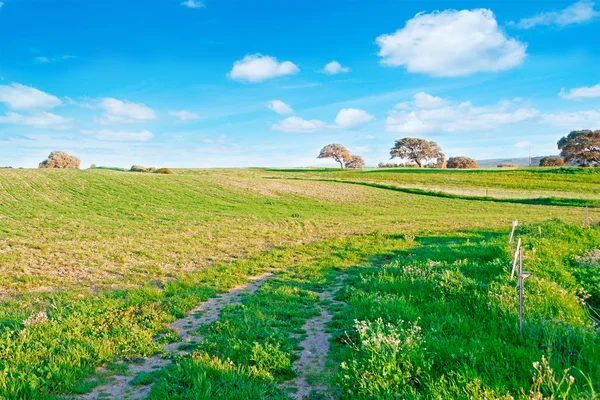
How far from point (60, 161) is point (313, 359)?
130365mm

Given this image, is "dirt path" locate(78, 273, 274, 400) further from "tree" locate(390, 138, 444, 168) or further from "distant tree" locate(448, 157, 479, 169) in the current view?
"distant tree" locate(448, 157, 479, 169)

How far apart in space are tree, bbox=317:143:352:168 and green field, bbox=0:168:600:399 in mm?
96350

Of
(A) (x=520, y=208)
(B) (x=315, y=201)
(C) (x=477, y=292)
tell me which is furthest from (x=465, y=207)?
(C) (x=477, y=292)

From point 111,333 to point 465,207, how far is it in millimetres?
40035

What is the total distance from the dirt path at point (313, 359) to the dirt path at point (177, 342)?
2.16m

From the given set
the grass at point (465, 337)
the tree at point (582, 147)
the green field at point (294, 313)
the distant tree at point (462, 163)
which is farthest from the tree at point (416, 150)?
the grass at point (465, 337)

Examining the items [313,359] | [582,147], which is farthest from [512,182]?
[313,359]

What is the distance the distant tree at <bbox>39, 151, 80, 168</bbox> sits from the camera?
358 ft

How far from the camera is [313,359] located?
6133 mm

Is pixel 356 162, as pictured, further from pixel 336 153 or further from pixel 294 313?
pixel 294 313

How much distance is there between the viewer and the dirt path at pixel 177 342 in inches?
207

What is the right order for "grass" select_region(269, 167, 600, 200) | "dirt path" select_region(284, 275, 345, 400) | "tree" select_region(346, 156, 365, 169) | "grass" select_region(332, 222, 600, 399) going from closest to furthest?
"grass" select_region(332, 222, 600, 399)
"dirt path" select_region(284, 275, 345, 400)
"grass" select_region(269, 167, 600, 200)
"tree" select_region(346, 156, 365, 169)

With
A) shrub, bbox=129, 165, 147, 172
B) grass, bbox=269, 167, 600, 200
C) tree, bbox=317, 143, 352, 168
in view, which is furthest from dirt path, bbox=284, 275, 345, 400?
tree, bbox=317, 143, 352, 168

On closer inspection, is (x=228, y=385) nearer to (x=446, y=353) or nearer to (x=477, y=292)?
(x=446, y=353)
